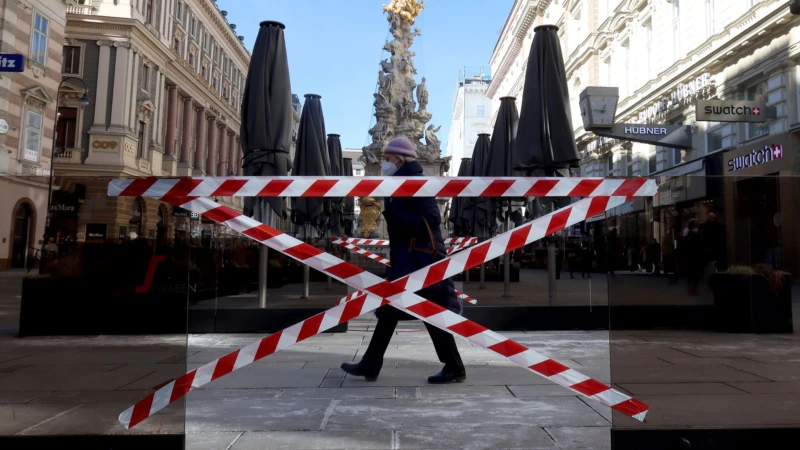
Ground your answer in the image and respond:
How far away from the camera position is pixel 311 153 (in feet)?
38.1

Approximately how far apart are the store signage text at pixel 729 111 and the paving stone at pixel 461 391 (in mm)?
12139

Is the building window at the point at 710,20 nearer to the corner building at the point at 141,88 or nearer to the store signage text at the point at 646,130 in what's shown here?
the store signage text at the point at 646,130

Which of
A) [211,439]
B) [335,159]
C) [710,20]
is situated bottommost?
[211,439]

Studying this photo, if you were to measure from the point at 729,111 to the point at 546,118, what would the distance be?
8593mm

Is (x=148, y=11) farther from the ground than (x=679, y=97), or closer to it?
farther from the ground

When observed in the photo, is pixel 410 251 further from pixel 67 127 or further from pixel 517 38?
pixel 517 38

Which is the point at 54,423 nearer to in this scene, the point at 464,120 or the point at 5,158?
the point at 5,158

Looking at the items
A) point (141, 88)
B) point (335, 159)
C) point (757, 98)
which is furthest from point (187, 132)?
point (757, 98)

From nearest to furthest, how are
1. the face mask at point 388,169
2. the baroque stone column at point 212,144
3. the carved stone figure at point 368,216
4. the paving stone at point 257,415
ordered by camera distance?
the paving stone at point 257,415, the face mask at point 388,169, the carved stone figure at point 368,216, the baroque stone column at point 212,144

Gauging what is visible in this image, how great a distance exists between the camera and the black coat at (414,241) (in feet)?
13.6

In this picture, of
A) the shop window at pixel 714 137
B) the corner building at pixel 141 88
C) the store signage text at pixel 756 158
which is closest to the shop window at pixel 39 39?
the corner building at pixel 141 88

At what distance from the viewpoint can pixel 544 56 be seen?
8.48 metres

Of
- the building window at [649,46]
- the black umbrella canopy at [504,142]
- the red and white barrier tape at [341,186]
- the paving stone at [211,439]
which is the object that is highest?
the building window at [649,46]

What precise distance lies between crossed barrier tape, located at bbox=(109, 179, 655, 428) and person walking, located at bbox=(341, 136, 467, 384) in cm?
113
